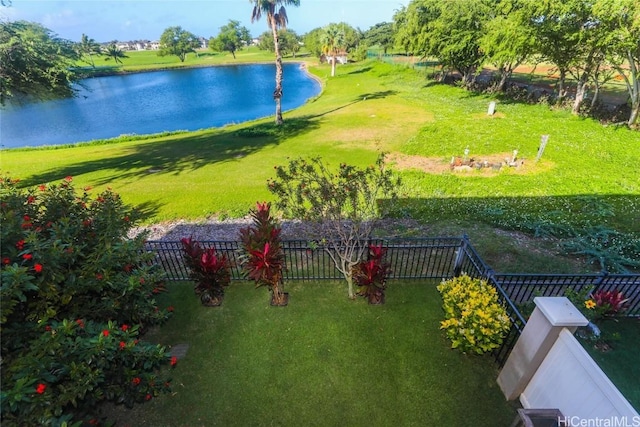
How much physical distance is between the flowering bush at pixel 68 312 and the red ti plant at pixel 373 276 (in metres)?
4.42

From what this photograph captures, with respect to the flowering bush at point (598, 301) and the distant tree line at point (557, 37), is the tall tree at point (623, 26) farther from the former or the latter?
the flowering bush at point (598, 301)

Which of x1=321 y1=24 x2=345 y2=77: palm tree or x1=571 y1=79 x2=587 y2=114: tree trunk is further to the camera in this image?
x1=321 y1=24 x2=345 y2=77: palm tree

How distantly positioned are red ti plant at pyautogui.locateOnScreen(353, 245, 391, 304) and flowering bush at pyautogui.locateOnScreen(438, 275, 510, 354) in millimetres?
1579

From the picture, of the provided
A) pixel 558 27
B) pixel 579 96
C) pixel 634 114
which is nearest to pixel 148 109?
pixel 558 27

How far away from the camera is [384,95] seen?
123 ft

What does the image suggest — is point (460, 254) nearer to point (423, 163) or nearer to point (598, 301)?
point (598, 301)

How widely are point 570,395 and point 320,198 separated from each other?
5.63m

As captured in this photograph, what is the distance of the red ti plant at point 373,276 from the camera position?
24.2ft

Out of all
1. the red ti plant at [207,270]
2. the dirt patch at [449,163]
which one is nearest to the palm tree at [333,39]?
the dirt patch at [449,163]

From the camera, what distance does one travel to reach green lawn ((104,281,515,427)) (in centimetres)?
551

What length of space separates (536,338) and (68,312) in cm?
757

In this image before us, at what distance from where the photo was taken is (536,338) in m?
4.89
